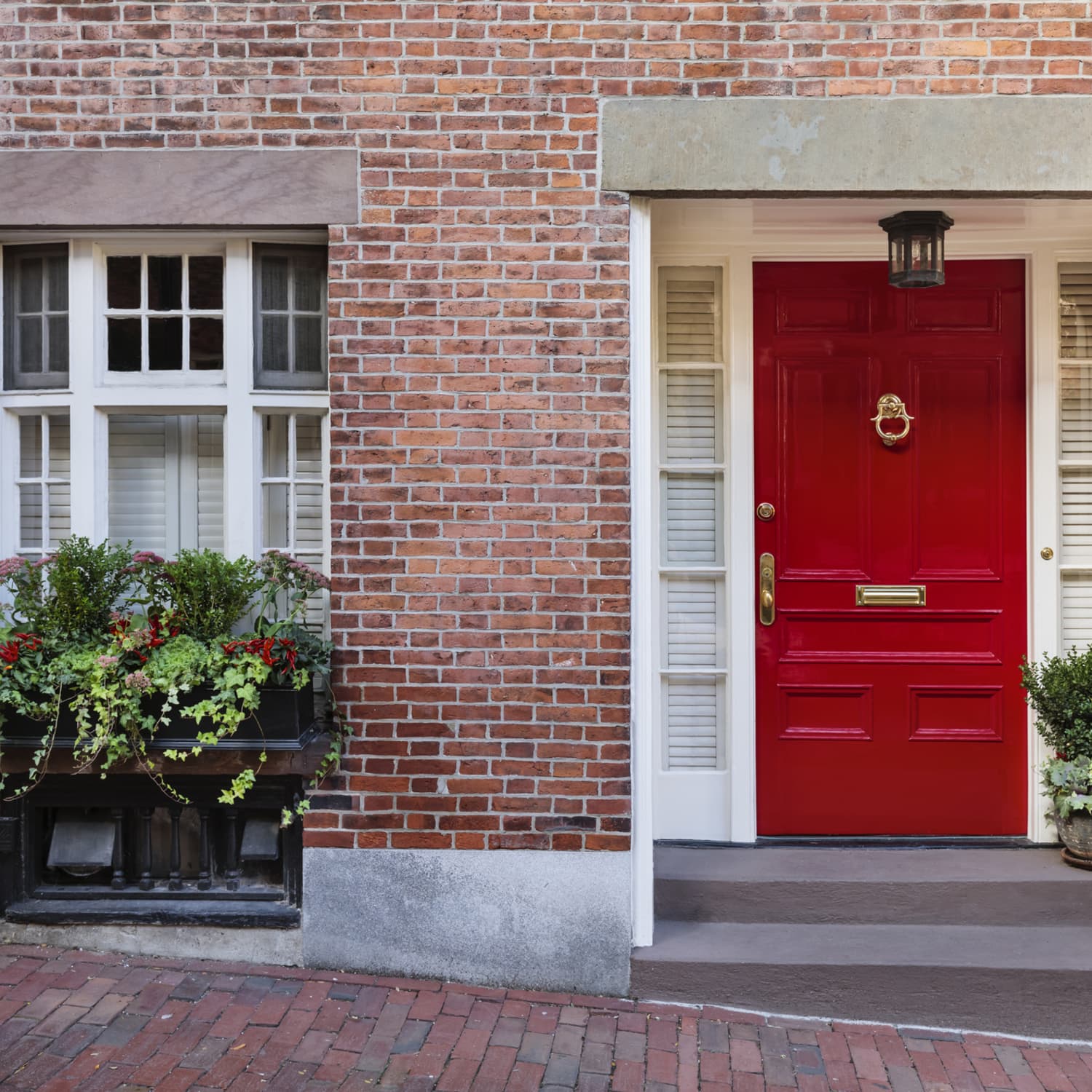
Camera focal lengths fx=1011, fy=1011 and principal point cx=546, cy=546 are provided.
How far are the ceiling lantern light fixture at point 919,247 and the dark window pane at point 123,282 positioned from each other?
10.2ft

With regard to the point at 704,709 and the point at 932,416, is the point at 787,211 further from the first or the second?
the point at 704,709

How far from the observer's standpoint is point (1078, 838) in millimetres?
4188

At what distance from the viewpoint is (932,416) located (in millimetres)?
4555

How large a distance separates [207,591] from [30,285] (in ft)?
5.20

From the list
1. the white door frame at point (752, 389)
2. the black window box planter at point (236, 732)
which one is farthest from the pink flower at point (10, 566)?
the white door frame at point (752, 389)

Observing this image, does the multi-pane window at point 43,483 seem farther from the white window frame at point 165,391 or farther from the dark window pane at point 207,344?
the dark window pane at point 207,344

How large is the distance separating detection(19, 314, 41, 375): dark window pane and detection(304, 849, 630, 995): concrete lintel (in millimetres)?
2306

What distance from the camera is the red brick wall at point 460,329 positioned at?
3.85 meters

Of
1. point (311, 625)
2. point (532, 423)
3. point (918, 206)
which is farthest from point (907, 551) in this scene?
point (311, 625)

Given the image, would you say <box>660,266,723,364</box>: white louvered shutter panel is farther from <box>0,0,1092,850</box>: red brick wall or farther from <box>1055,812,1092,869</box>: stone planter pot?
<box>1055,812,1092,869</box>: stone planter pot

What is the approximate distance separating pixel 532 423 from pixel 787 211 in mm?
1377

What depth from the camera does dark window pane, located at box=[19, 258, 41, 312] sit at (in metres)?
4.20

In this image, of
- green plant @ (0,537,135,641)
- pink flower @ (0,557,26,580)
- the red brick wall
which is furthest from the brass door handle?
pink flower @ (0,557,26,580)

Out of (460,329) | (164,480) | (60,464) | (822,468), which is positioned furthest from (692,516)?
(60,464)
